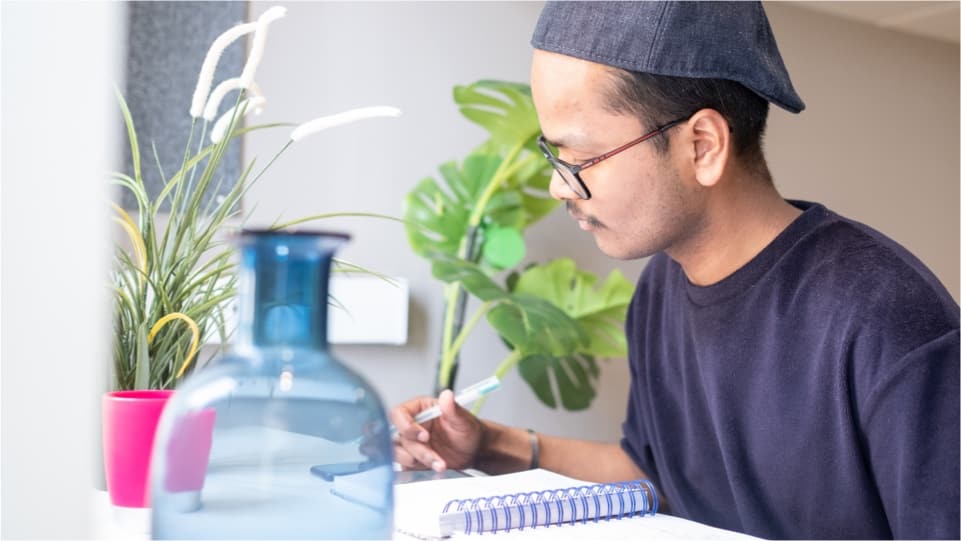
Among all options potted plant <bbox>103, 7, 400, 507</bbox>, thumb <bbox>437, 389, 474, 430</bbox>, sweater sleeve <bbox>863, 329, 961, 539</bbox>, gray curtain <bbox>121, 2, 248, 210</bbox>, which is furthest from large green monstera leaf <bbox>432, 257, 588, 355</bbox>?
potted plant <bbox>103, 7, 400, 507</bbox>

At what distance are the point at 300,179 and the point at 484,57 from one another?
694 mm

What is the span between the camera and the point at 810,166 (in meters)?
3.57

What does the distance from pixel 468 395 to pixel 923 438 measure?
19.7 inches

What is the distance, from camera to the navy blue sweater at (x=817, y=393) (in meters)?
0.96

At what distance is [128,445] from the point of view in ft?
2.49

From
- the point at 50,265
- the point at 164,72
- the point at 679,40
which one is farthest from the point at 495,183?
the point at 50,265

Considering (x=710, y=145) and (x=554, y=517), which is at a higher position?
(x=710, y=145)

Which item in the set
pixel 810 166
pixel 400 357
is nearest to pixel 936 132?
pixel 810 166

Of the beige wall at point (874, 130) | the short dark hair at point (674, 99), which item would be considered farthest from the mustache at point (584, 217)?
the beige wall at point (874, 130)

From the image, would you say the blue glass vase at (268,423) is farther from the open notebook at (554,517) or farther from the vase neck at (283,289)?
the open notebook at (554,517)

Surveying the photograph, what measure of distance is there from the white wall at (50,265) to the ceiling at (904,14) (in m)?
3.56

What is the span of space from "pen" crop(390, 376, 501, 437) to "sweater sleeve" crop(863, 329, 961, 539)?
416 mm

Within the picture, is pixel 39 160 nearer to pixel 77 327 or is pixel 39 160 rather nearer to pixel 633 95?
pixel 77 327

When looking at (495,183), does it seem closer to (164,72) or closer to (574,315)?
(574,315)
